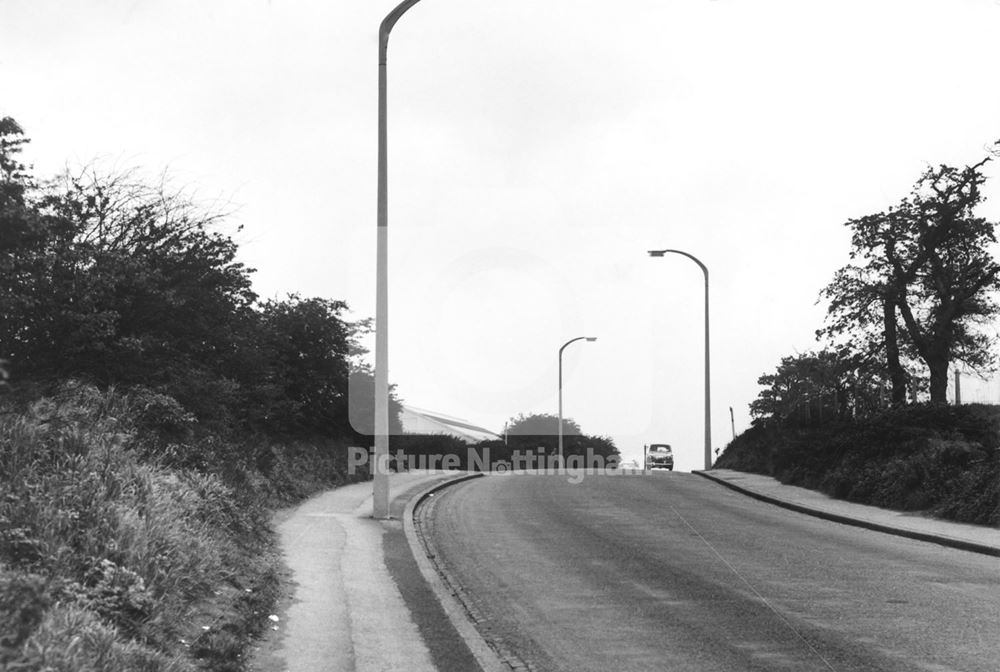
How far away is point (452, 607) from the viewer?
10.1 meters

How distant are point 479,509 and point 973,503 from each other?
9.51 m

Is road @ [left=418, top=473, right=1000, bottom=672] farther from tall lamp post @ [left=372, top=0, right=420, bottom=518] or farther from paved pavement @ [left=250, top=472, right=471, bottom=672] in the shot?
tall lamp post @ [left=372, top=0, right=420, bottom=518]

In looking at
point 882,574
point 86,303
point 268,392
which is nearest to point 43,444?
point 86,303

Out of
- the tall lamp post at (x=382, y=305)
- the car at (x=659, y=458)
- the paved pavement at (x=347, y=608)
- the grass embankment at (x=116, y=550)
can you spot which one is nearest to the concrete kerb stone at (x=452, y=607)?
the paved pavement at (x=347, y=608)

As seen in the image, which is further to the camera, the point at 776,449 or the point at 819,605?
the point at 776,449

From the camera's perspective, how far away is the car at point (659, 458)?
185ft

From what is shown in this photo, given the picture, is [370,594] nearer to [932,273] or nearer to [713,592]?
[713,592]

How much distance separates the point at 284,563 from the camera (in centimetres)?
1211

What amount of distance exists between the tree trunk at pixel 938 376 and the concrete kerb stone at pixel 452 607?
24.8 m

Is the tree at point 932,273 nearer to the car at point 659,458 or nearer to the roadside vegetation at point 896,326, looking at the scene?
the roadside vegetation at point 896,326

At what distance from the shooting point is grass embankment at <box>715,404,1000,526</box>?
19.6m

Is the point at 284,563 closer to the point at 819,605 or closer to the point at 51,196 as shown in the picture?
the point at 819,605

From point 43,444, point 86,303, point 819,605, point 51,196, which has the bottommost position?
point 819,605

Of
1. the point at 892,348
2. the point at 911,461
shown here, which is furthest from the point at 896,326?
the point at 911,461
